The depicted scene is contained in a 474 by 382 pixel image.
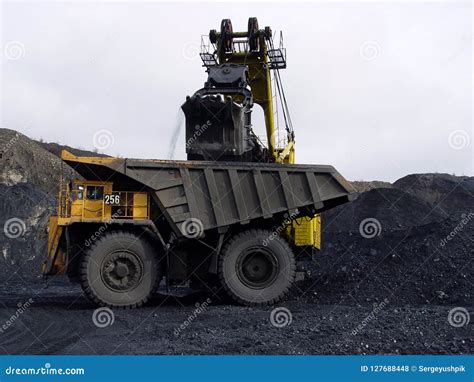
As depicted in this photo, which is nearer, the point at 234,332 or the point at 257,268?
the point at 234,332

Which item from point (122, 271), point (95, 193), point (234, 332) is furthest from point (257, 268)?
point (95, 193)

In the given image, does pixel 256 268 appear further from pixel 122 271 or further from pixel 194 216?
pixel 122 271

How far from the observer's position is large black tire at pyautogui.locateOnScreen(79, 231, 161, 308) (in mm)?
9398

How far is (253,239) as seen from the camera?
10.1 metres

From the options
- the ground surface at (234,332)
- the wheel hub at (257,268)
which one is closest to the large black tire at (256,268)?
the wheel hub at (257,268)

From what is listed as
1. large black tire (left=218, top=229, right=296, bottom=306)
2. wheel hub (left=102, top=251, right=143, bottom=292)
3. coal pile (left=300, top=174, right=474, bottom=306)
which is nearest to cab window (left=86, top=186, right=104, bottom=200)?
wheel hub (left=102, top=251, right=143, bottom=292)

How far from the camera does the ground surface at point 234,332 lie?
632cm

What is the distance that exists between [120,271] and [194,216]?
63.2 inches

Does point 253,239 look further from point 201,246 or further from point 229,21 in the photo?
point 229,21

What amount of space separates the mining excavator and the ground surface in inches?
25.1

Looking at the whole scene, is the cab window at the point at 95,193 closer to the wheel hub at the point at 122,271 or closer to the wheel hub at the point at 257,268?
the wheel hub at the point at 122,271

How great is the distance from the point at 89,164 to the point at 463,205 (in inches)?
813

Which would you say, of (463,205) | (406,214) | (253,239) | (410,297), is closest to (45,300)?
(253,239)

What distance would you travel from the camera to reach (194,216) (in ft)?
31.7
